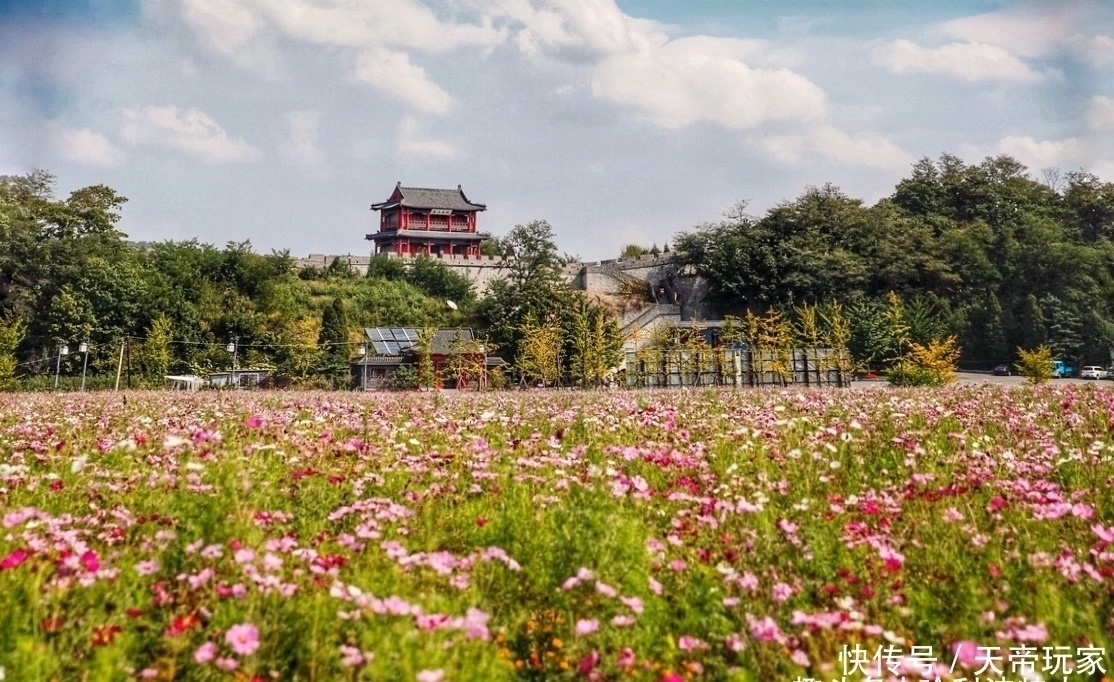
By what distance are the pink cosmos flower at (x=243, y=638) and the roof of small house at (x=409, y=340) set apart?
3628 centimetres

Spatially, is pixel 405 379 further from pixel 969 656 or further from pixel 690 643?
pixel 969 656

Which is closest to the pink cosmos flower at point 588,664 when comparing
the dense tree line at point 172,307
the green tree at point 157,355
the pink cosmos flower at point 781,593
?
the pink cosmos flower at point 781,593

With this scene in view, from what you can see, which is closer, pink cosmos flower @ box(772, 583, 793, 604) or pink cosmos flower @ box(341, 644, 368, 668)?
pink cosmos flower @ box(341, 644, 368, 668)

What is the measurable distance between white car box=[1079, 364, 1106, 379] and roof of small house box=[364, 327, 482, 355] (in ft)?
111

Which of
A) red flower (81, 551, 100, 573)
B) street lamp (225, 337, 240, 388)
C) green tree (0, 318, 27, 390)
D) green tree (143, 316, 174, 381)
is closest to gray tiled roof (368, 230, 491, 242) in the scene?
street lamp (225, 337, 240, 388)

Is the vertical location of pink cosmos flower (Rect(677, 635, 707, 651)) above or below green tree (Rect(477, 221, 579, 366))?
below

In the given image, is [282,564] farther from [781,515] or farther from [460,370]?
[460,370]

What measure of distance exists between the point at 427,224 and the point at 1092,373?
52.5 meters

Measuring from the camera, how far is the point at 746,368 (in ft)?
102

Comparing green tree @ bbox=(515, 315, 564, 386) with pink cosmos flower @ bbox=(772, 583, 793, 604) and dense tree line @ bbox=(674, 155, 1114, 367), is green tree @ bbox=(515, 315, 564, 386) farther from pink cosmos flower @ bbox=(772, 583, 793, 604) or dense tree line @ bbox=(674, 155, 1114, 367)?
pink cosmos flower @ bbox=(772, 583, 793, 604)

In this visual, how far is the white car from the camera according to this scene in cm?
4247

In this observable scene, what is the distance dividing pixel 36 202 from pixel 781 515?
54.8 m

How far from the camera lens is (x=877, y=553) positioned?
3896 millimetres

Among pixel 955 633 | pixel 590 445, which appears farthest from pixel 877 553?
pixel 590 445
